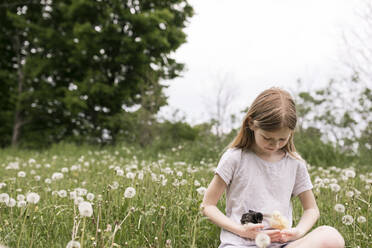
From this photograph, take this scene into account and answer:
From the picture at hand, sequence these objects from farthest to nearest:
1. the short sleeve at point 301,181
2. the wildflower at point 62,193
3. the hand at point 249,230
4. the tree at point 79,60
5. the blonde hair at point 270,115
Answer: the tree at point 79,60 < the wildflower at point 62,193 < the short sleeve at point 301,181 < the blonde hair at point 270,115 < the hand at point 249,230

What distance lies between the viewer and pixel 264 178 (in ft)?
6.80

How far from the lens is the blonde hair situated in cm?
191

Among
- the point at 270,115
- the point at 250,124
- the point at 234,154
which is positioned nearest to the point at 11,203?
the point at 234,154

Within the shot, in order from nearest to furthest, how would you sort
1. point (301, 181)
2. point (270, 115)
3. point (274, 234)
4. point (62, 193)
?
point (274, 234)
point (270, 115)
point (301, 181)
point (62, 193)

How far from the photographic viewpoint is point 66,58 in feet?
49.4

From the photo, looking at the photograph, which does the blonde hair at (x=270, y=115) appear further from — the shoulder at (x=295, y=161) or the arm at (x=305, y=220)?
the arm at (x=305, y=220)

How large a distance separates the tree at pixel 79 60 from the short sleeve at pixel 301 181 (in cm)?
1087

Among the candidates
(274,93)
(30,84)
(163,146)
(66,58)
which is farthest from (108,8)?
(274,93)

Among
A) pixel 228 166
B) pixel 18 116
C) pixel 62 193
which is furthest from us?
pixel 18 116

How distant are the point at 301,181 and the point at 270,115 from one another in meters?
0.53

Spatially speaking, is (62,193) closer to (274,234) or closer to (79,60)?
(274,234)

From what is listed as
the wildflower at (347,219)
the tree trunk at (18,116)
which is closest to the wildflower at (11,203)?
the wildflower at (347,219)

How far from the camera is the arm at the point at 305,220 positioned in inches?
71.0

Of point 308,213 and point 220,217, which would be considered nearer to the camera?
point 220,217
